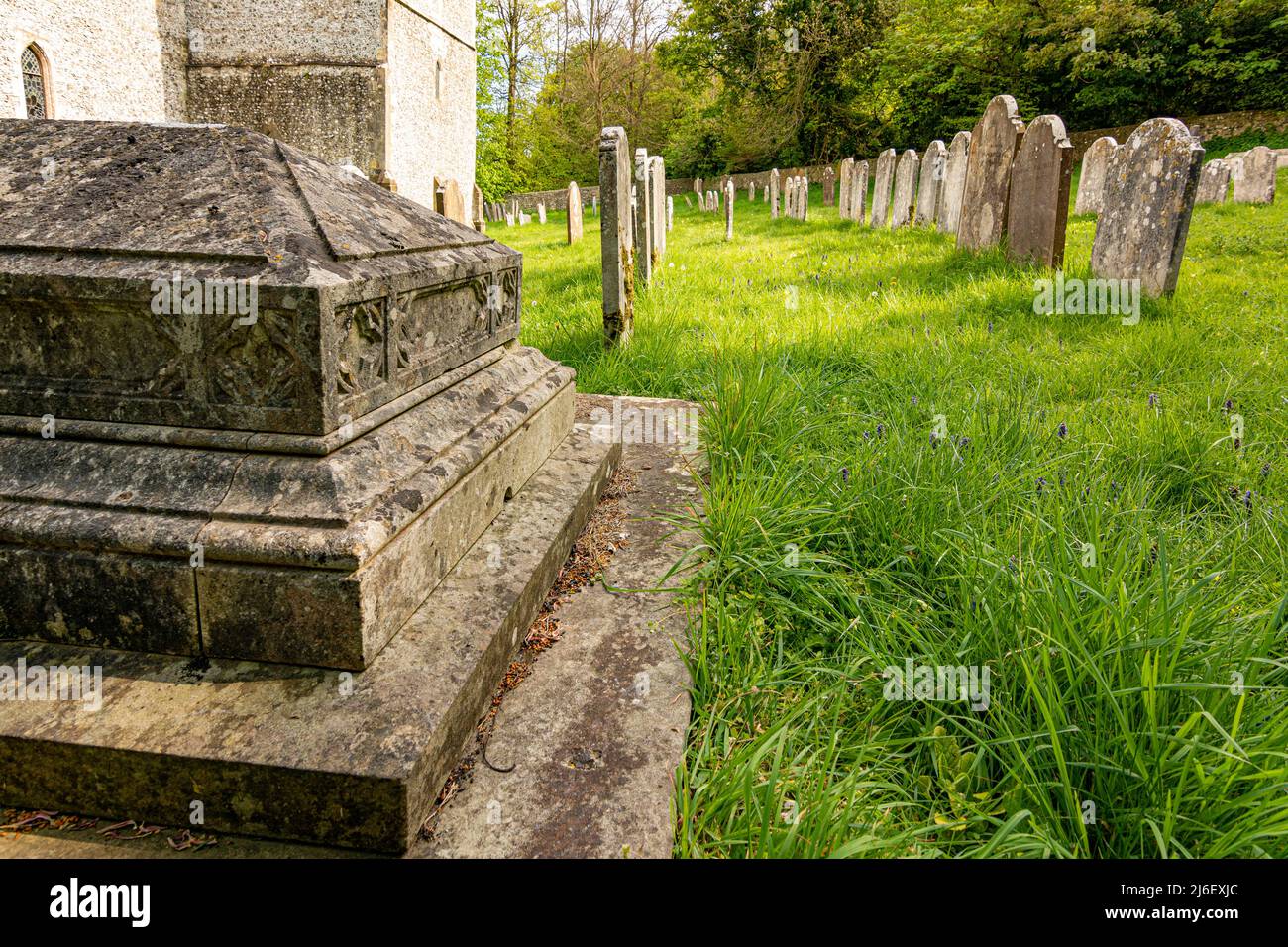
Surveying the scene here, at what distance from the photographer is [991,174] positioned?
7.61 meters

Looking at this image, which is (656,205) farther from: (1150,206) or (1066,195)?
(1150,206)

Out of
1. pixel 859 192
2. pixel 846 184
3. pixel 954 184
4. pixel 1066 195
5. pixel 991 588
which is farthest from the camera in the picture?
pixel 846 184

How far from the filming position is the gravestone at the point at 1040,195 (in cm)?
629

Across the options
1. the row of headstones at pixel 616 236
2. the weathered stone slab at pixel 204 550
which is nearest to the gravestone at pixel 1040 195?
the row of headstones at pixel 616 236

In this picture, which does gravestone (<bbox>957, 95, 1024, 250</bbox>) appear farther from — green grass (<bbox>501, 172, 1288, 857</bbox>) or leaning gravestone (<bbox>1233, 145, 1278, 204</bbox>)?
leaning gravestone (<bbox>1233, 145, 1278, 204</bbox>)

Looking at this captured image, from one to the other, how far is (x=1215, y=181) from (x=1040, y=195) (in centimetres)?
822

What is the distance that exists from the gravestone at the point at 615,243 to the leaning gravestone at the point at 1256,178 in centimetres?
1137

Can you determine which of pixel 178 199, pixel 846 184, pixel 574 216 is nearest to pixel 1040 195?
pixel 178 199

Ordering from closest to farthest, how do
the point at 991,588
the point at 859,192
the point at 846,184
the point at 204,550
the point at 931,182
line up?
the point at 204,550, the point at 991,588, the point at 931,182, the point at 859,192, the point at 846,184

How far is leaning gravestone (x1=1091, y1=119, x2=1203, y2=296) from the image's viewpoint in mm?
5328

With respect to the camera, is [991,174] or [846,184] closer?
[991,174]

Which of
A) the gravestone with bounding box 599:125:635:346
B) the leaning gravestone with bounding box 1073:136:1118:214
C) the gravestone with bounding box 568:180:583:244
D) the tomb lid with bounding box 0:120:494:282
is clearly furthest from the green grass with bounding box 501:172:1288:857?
the gravestone with bounding box 568:180:583:244

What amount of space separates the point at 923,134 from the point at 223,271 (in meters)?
28.5
